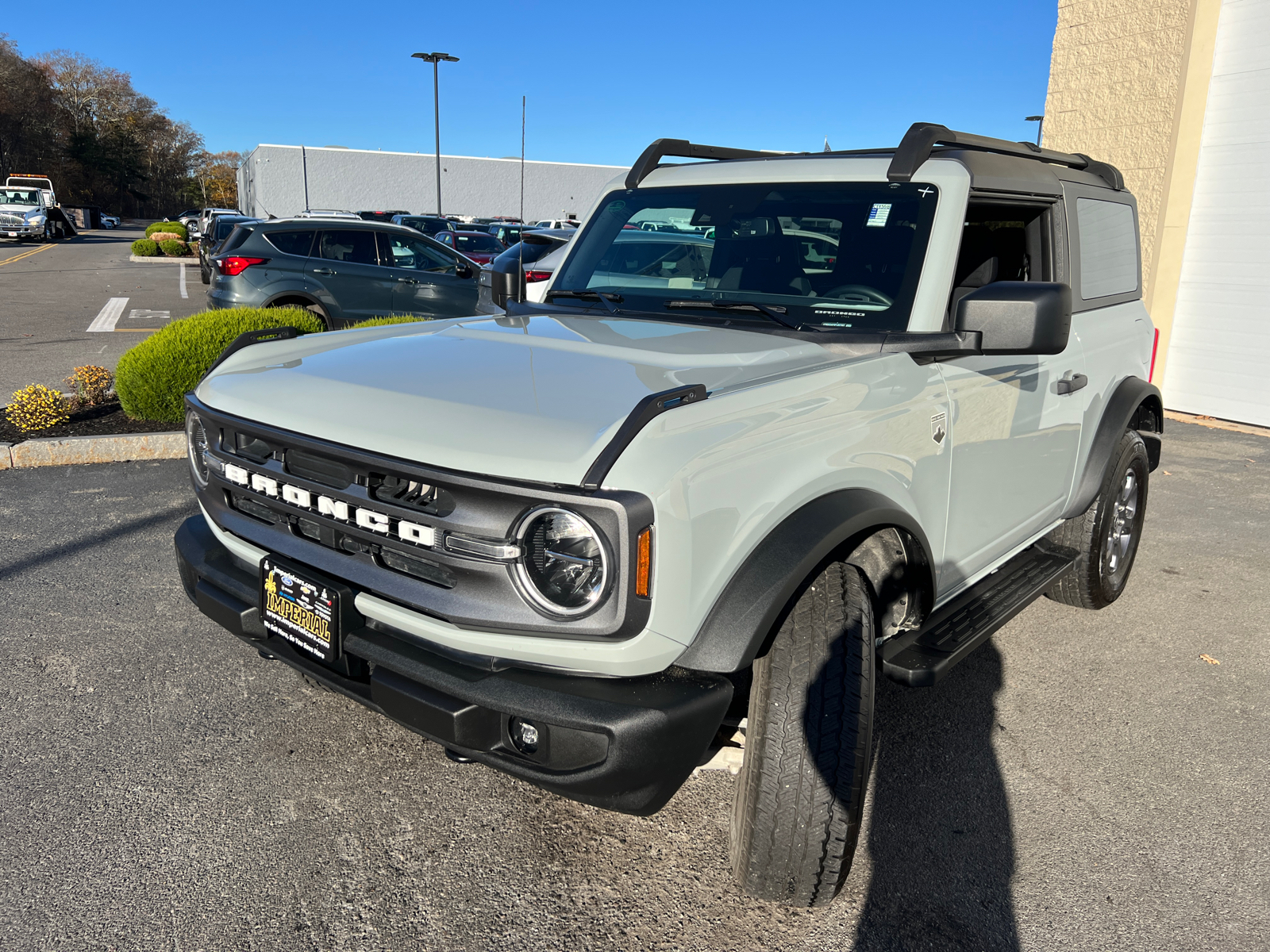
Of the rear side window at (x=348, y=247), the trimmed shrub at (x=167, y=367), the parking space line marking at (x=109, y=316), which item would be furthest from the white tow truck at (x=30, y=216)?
the trimmed shrub at (x=167, y=367)

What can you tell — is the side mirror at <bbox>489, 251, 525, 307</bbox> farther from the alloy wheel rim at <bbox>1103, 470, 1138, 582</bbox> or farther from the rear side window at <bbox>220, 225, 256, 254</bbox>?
the rear side window at <bbox>220, 225, 256, 254</bbox>

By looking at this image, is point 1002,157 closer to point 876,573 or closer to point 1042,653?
point 876,573

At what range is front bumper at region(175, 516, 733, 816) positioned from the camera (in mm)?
1978

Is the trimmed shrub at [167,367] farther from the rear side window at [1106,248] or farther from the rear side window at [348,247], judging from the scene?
the rear side window at [1106,248]

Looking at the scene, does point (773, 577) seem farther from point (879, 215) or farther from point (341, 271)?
point (341, 271)

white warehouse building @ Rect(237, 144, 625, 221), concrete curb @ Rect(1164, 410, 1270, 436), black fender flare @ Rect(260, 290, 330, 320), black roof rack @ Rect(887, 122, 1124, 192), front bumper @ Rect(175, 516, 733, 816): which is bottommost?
concrete curb @ Rect(1164, 410, 1270, 436)

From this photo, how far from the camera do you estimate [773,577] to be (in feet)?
7.02

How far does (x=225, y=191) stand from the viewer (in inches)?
4555

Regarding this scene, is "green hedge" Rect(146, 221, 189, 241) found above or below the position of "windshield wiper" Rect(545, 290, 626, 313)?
above

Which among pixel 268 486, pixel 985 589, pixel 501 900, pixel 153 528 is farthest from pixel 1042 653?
pixel 153 528

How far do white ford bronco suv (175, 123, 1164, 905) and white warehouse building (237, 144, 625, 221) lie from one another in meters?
53.1

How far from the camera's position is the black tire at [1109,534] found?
4.16 meters

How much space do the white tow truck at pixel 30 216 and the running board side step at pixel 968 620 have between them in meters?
46.4

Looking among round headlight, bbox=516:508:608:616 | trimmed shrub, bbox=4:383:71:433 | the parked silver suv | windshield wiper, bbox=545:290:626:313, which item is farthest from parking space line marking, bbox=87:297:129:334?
round headlight, bbox=516:508:608:616
